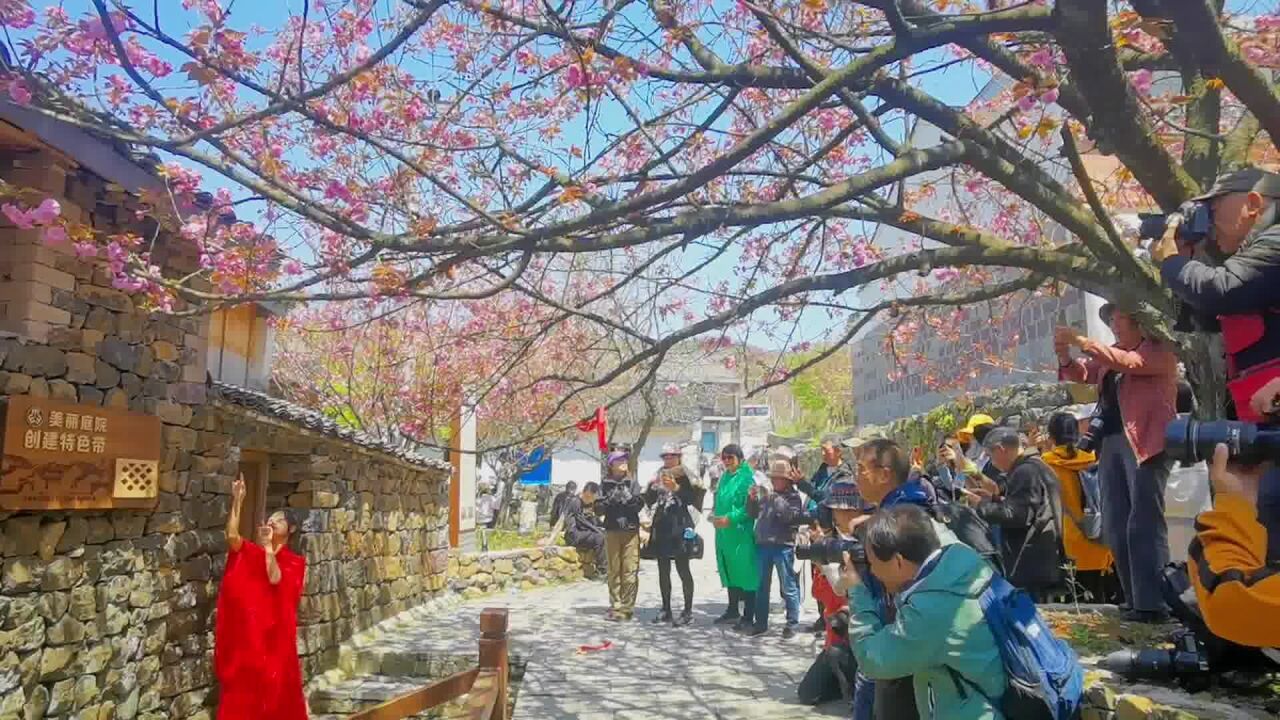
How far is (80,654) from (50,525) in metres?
0.78

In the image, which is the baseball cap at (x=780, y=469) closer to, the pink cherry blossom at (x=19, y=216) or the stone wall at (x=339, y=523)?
the stone wall at (x=339, y=523)

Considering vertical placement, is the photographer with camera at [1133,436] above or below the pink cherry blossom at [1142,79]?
below

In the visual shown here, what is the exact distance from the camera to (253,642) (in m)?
5.13

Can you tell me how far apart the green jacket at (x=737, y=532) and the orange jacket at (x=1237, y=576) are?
218 inches

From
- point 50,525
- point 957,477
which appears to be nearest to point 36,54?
point 50,525

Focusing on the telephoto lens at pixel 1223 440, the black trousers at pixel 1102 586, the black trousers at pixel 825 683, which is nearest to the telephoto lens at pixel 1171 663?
the telephoto lens at pixel 1223 440

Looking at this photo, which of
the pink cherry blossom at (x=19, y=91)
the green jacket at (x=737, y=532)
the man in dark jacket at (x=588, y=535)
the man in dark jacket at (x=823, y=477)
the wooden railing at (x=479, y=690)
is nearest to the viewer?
the wooden railing at (x=479, y=690)

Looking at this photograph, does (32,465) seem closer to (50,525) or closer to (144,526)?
(50,525)

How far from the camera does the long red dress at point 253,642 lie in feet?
16.7

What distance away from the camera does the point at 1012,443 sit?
5.04 m

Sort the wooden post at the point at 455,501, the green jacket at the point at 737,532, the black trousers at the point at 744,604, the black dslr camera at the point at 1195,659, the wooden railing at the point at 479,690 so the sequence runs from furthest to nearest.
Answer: the wooden post at the point at 455,501
the black trousers at the point at 744,604
the green jacket at the point at 737,532
the wooden railing at the point at 479,690
the black dslr camera at the point at 1195,659

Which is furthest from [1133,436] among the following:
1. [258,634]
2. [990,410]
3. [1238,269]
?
[990,410]

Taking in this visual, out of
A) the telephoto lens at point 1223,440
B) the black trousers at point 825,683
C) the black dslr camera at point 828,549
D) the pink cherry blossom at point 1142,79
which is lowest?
the black trousers at point 825,683

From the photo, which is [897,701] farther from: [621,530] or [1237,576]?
[621,530]
